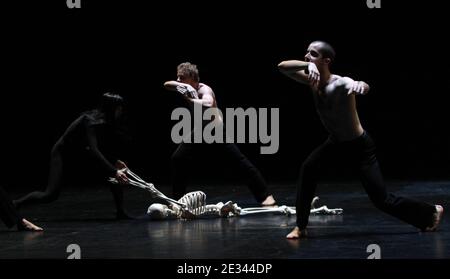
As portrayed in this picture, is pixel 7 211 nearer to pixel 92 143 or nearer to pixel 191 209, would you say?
pixel 92 143

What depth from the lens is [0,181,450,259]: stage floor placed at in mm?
4713

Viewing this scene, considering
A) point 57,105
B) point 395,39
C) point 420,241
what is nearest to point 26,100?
point 57,105

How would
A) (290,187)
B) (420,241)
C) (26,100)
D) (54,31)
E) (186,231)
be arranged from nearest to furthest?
(420,241) → (186,231) → (290,187) → (54,31) → (26,100)

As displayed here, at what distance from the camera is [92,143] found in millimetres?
6332

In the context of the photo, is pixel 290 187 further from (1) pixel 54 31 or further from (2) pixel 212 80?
(1) pixel 54 31

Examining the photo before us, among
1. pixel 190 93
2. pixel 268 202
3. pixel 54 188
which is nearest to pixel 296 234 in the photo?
pixel 190 93

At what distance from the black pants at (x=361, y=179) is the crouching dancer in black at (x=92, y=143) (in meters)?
1.58

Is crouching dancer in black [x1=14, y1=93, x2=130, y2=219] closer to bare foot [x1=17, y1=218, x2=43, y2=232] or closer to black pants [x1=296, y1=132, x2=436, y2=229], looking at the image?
bare foot [x1=17, y1=218, x2=43, y2=232]

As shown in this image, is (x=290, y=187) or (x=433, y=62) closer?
(x=290, y=187)

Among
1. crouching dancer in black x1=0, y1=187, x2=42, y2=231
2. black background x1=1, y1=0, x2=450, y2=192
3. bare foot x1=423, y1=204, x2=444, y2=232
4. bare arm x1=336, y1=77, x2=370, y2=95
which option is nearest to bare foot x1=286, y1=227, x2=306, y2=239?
bare foot x1=423, y1=204, x2=444, y2=232

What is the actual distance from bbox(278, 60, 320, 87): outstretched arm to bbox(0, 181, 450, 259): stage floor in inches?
36.8

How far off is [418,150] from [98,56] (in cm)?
396

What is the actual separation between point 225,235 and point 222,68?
5132mm

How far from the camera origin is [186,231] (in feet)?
18.9
